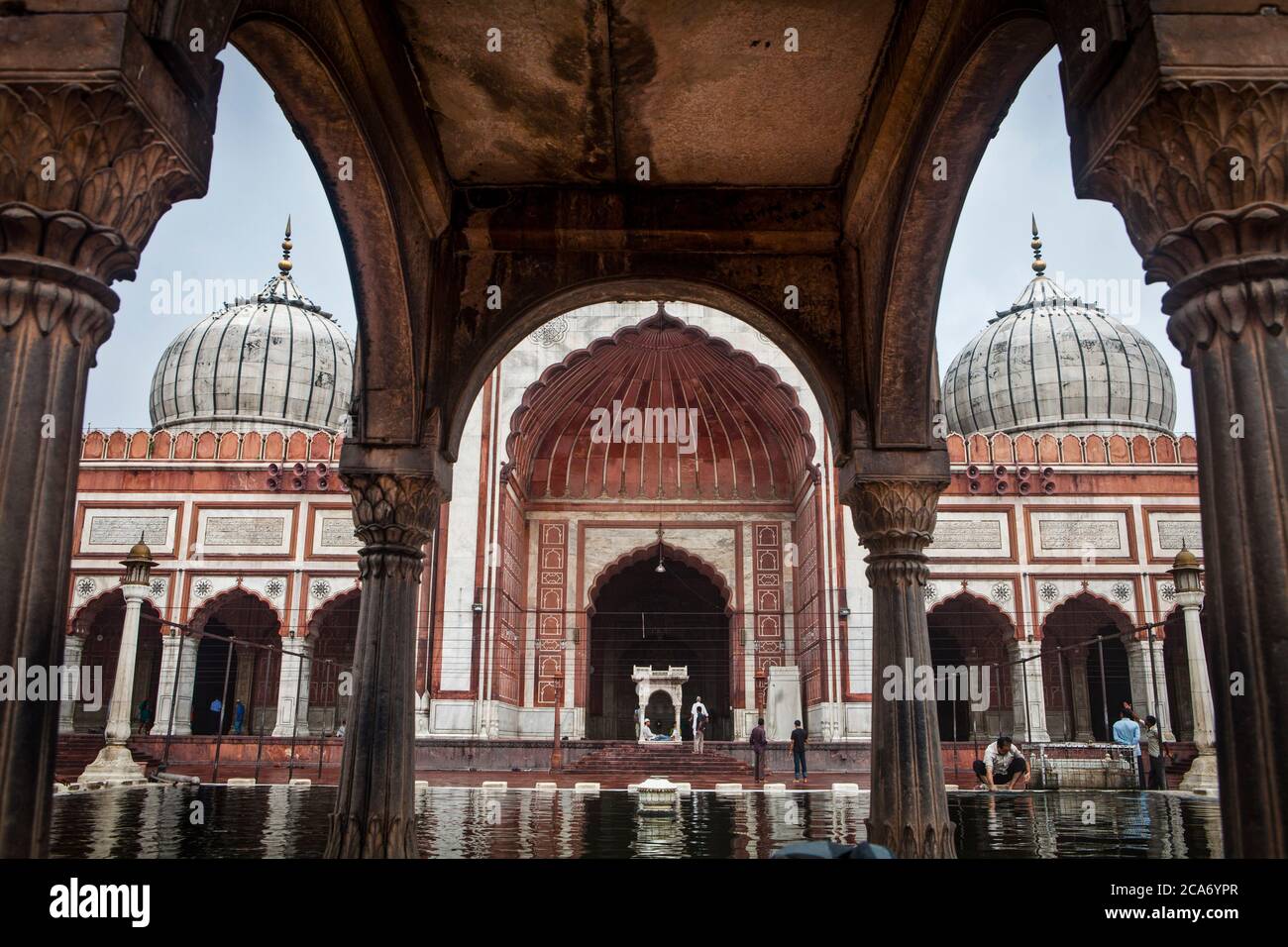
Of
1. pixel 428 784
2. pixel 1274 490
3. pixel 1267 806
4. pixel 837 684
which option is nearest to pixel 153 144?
pixel 1274 490

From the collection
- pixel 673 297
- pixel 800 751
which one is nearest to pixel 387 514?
pixel 673 297

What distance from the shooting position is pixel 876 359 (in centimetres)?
579

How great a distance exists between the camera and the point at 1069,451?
19797 millimetres

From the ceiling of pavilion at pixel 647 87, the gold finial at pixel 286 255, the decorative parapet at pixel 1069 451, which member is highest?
the gold finial at pixel 286 255

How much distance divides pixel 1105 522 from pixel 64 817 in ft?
56.9

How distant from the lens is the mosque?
18.2 metres

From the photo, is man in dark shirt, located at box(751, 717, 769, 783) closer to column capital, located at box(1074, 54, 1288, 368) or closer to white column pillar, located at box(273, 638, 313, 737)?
white column pillar, located at box(273, 638, 313, 737)

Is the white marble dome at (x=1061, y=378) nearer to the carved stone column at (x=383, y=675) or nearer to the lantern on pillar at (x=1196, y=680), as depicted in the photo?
the lantern on pillar at (x=1196, y=680)

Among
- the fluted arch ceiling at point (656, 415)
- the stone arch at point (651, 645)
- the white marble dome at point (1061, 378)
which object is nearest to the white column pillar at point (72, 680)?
the fluted arch ceiling at point (656, 415)

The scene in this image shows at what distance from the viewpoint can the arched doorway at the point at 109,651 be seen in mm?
19266

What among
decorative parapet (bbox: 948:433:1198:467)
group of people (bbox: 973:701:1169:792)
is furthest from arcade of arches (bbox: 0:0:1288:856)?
decorative parapet (bbox: 948:433:1198:467)

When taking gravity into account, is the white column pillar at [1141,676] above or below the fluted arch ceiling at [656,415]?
below

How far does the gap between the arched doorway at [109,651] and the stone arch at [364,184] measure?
51.3 ft

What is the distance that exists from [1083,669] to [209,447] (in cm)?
1776
